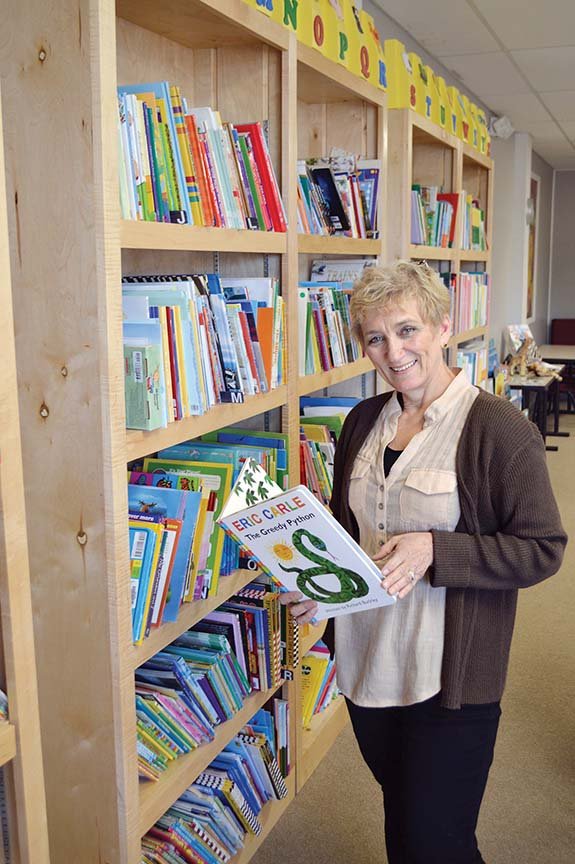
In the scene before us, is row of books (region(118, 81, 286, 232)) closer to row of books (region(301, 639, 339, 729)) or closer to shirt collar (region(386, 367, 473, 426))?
shirt collar (region(386, 367, 473, 426))

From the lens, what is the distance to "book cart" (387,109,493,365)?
3.38m

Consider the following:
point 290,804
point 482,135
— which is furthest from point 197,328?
point 482,135

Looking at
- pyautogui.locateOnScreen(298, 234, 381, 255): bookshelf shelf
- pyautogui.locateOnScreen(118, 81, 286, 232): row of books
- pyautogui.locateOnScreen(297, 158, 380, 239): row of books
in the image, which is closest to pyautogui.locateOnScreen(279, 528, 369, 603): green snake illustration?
pyautogui.locateOnScreen(118, 81, 286, 232): row of books

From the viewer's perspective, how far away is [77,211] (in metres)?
1.50

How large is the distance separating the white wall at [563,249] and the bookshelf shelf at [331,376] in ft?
29.9

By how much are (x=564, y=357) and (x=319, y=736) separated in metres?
7.16

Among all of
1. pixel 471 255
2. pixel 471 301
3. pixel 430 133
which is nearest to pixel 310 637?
pixel 430 133

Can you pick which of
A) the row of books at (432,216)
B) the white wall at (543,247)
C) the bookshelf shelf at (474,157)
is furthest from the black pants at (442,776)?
the white wall at (543,247)

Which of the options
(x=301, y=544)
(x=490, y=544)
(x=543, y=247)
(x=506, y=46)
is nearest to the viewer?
(x=301, y=544)

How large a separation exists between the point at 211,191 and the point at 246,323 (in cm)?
31

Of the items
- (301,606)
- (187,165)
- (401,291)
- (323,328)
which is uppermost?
(187,165)

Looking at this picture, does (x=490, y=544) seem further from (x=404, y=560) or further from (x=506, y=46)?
(x=506, y=46)

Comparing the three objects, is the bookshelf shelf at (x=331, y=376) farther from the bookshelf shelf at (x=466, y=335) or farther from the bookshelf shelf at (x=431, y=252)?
the bookshelf shelf at (x=466, y=335)

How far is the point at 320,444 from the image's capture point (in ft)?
8.71
